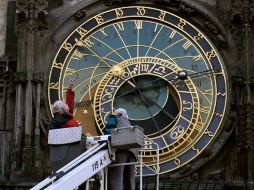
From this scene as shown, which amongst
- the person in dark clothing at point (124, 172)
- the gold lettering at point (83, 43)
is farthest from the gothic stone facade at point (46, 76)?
the person in dark clothing at point (124, 172)

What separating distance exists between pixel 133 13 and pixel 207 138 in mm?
2195

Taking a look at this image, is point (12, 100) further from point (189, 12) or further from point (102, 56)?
point (189, 12)

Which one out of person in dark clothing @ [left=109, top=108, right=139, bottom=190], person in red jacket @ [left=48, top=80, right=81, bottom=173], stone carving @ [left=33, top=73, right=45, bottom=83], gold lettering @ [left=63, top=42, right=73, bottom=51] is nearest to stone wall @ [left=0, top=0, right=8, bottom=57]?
stone carving @ [left=33, top=73, right=45, bottom=83]

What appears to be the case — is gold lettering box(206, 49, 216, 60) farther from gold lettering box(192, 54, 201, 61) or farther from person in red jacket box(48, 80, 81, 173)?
person in red jacket box(48, 80, 81, 173)

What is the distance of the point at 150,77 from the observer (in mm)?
13250

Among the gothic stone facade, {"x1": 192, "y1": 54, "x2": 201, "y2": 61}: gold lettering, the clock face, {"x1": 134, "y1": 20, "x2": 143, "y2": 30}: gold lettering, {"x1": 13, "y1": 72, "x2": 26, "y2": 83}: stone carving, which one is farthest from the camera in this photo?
{"x1": 134, "y1": 20, "x2": 143, "y2": 30}: gold lettering

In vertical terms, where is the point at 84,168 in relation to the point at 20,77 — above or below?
below

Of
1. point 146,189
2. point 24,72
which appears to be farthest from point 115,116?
point 24,72

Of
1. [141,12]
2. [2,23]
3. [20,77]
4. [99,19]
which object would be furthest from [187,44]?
[2,23]

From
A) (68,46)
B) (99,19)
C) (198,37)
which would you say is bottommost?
(68,46)

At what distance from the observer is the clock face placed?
42.2 feet

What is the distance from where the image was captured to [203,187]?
12281 millimetres

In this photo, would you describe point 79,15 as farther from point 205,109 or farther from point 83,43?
point 205,109

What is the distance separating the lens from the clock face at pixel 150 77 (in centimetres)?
1286
